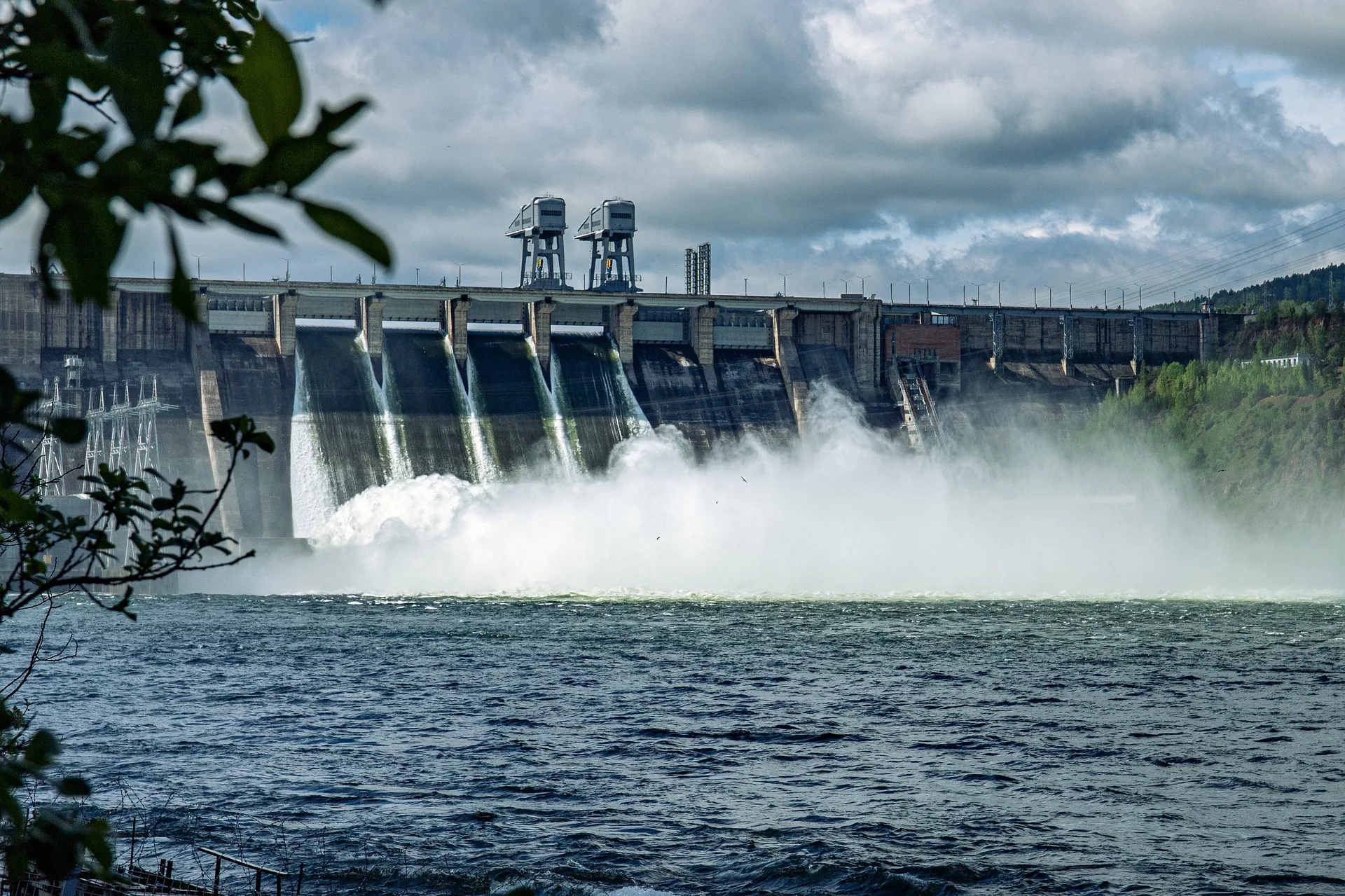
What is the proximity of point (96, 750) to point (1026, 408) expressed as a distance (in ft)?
281

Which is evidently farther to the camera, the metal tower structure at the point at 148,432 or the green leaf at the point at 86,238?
the metal tower structure at the point at 148,432

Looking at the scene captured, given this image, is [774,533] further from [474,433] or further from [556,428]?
[474,433]

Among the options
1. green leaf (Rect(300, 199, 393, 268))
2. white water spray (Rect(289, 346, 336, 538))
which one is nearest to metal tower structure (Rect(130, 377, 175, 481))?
white water spray (Rect(289, 346, 336, 538))

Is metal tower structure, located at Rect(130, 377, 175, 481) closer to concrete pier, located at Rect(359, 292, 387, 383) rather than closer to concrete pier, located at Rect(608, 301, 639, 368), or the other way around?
concrete pier, located at Rect(359, 292, 387, 383)

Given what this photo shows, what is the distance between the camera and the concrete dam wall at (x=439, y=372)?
8156cm

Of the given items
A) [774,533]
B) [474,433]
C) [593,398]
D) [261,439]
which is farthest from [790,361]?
[261,439]

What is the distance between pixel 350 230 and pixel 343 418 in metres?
83.2

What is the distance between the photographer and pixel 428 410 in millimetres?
85750

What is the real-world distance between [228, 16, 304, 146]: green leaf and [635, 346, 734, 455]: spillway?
290 ft

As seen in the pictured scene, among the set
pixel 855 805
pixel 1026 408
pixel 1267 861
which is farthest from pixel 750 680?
pixel 1026 408

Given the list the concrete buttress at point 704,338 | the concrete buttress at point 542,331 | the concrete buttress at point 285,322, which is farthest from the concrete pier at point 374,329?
the concrete buttress at point 704,338

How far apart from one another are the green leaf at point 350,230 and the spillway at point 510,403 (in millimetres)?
83673

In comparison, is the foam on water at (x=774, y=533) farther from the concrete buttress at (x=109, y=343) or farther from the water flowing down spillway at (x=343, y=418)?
the concrete buttress at (x=109, y=343)

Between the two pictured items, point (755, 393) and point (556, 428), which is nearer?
point (556, 428)
